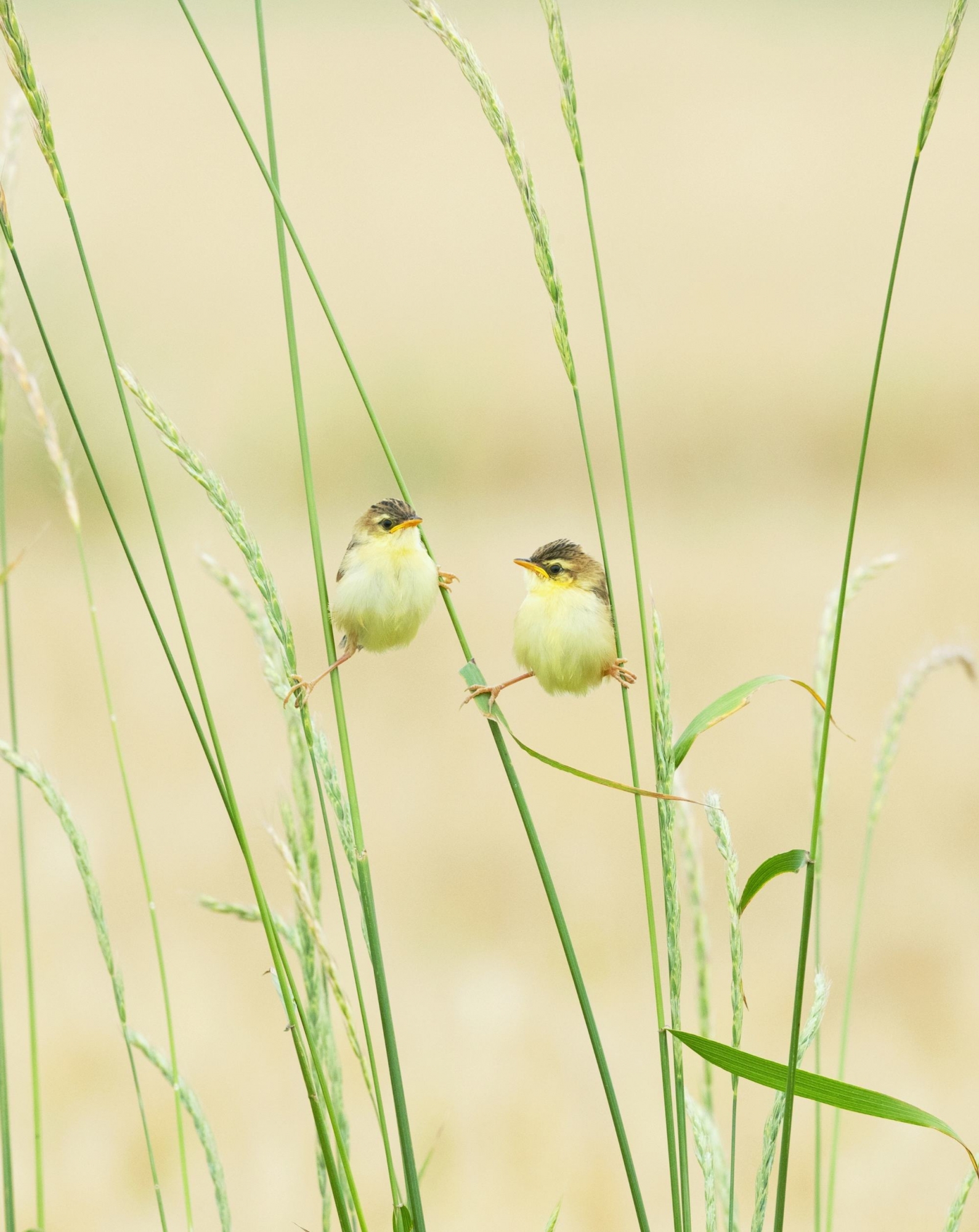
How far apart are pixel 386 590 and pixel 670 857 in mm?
315

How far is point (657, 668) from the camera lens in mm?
581

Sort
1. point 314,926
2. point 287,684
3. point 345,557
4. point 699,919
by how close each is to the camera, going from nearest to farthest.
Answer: point 314,926
point 287,684
point 699,919
point 345,557

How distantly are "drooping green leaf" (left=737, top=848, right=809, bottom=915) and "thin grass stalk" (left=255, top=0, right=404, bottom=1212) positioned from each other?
0.19m

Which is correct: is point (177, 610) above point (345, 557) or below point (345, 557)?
below

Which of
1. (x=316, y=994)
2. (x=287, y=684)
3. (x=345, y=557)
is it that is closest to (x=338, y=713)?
(x=287, y=684)

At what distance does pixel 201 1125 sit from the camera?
0.64 meters

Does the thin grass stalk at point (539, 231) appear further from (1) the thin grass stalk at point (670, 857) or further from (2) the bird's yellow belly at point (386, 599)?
(2) the bird's yellow belly at point (386, 599)

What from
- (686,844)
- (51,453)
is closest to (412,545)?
(686,844)

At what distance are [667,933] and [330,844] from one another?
0.17 meters

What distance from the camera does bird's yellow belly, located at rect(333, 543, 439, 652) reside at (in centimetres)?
77

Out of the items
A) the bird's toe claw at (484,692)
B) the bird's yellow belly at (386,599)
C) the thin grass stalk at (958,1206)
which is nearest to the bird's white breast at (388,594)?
the bird's yellow belly at (386,599)

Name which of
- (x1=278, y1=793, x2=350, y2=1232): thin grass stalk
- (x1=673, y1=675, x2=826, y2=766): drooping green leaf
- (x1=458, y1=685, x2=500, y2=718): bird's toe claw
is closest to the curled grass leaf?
(x1=673, y1=675, x2=826, y2=766): drooping green leaf

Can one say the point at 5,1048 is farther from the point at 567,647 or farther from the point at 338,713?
the point at 567,647

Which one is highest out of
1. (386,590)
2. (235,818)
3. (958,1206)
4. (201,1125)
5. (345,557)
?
(345,557)
